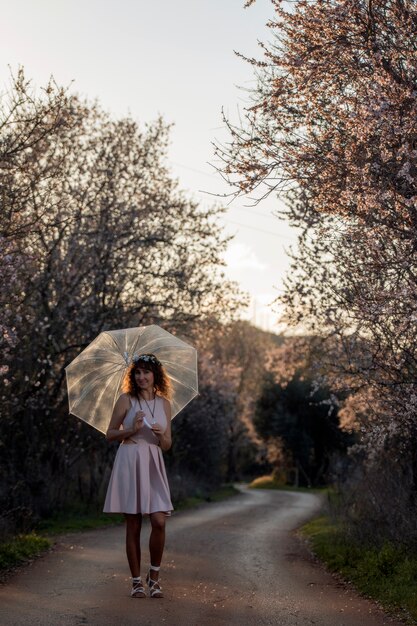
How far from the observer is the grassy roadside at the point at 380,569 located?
949 centimetres

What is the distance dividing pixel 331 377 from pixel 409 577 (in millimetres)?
6703

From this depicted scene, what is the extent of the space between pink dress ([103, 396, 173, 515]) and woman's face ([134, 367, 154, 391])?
0.55 feet

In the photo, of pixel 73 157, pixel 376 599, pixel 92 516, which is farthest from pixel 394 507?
pixel 73 157

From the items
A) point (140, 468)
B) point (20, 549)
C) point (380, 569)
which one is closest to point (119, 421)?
point (140, 468)

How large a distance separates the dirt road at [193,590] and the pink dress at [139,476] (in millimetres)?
937

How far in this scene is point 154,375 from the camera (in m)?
9.38

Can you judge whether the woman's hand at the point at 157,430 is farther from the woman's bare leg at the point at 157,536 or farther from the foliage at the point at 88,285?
the foliage at the point at 88,285

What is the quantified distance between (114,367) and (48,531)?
33.3 ft

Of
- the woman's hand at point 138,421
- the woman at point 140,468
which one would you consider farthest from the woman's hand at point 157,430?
the woman's hand at point 138,421

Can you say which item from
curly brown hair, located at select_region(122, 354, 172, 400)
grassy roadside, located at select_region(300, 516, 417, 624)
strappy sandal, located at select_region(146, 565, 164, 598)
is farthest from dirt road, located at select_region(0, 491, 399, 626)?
curly brown hair, located at select_region(122, 354, 172, 400)

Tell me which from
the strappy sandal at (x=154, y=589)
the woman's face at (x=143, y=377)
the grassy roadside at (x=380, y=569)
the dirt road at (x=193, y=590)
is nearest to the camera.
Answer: the dirt road at (x=193, y=590)

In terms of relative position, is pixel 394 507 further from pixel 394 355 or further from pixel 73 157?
pixel 73 157

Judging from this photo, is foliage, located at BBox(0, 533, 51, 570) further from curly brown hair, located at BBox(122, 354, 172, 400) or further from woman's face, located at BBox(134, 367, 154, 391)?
woman's face, located at BBox(134, 367, 154, 391)

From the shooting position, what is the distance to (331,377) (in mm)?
16750
